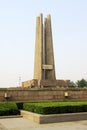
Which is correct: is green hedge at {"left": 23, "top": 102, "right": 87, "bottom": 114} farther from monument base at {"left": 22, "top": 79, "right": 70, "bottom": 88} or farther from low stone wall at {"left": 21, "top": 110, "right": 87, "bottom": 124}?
monument base at {"left": 22, "top": 79, "right": 70, "bottom": 88}

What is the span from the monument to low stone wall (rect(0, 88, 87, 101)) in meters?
21.8

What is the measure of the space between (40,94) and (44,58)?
85.3 ft

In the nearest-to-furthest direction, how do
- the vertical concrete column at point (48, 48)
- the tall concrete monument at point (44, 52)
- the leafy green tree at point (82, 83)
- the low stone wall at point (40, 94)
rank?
the low stone wall at point (40, 94), the tall concrete monument at point (44, 52), the vertical concrete column at point (48, 48), the leafy green tree at point (82, 83)

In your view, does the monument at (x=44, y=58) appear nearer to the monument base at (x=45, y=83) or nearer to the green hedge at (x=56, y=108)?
the monument base at (x=45, y=83)

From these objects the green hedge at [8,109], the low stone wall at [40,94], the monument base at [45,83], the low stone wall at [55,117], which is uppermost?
the monument base at [45,83]

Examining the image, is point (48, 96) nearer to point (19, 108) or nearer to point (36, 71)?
point (19, 108)

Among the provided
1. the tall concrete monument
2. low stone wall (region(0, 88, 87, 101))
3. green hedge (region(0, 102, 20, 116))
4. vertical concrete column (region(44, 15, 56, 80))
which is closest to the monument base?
the tall concrete monument

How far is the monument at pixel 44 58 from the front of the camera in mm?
40906

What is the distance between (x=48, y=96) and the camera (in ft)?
55.5

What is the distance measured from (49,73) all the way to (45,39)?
555cm

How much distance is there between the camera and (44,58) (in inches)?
1673

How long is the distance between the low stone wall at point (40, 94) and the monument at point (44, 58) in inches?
859

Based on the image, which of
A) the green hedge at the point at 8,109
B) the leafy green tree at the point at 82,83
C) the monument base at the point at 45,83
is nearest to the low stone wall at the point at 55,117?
the green hedge at the point at 8,109

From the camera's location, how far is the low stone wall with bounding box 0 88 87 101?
15.7 meters
